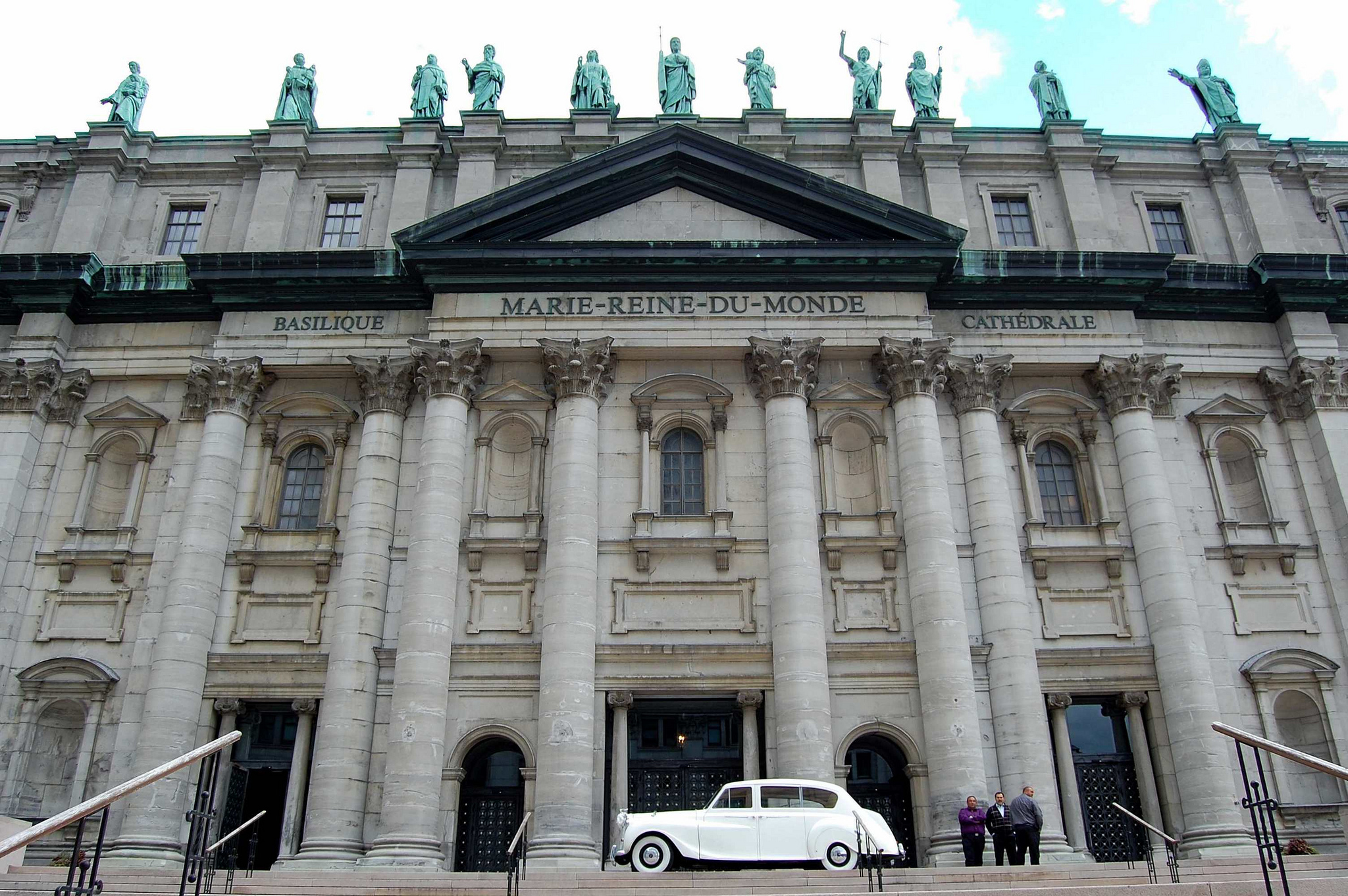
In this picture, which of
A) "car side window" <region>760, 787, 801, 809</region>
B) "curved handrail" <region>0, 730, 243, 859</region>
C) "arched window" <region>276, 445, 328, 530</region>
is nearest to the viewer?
"curved handrail" <region>0, 730, 243, 859</region>

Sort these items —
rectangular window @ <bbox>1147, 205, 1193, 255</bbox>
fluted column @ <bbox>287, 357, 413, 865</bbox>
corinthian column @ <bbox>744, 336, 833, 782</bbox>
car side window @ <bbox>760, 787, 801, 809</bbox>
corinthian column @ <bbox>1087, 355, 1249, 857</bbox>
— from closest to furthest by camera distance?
1. car side window @ <bbox>760, 787, 801, 809</bbox>
2. fluted column @ <bbox>287, 357, 413, 865</bbox>
3. corinthian column @ <bbox>1087, 355, 1249, 857</bbox>
4. corinthian column @ <bbox>744, 336, 833, 782</bbox>
5. rectangular window @ <bbox>1147, 205, 1193, 255</bbox>

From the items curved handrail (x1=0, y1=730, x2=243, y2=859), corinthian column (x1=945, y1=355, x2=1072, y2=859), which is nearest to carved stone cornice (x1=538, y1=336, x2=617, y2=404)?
corinthian column (x1=945, y1=355, x2=1072, y2=859)

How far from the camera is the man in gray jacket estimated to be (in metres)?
18.5

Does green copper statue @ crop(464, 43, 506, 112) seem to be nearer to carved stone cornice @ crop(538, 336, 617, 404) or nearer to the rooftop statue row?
the rooftop statue row

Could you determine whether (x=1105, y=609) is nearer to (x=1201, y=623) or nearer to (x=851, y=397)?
(x=1201, y=623)

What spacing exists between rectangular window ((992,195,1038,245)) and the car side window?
1769 centimetres

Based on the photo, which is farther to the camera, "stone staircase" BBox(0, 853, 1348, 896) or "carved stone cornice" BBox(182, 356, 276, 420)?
"carved stone cornice" BBox(182, 356, 276, 420)

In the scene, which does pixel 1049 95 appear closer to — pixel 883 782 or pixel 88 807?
pixel 883 782

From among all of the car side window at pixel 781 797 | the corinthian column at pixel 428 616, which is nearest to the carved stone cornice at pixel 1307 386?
the car side window at pixel 781 797

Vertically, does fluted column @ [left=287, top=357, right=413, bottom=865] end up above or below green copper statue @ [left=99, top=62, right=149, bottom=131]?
below

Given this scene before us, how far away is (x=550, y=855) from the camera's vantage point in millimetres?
21375

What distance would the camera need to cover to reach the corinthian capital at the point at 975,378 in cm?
2691

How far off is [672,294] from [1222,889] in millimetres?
18678

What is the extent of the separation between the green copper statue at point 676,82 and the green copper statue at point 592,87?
1506mm
